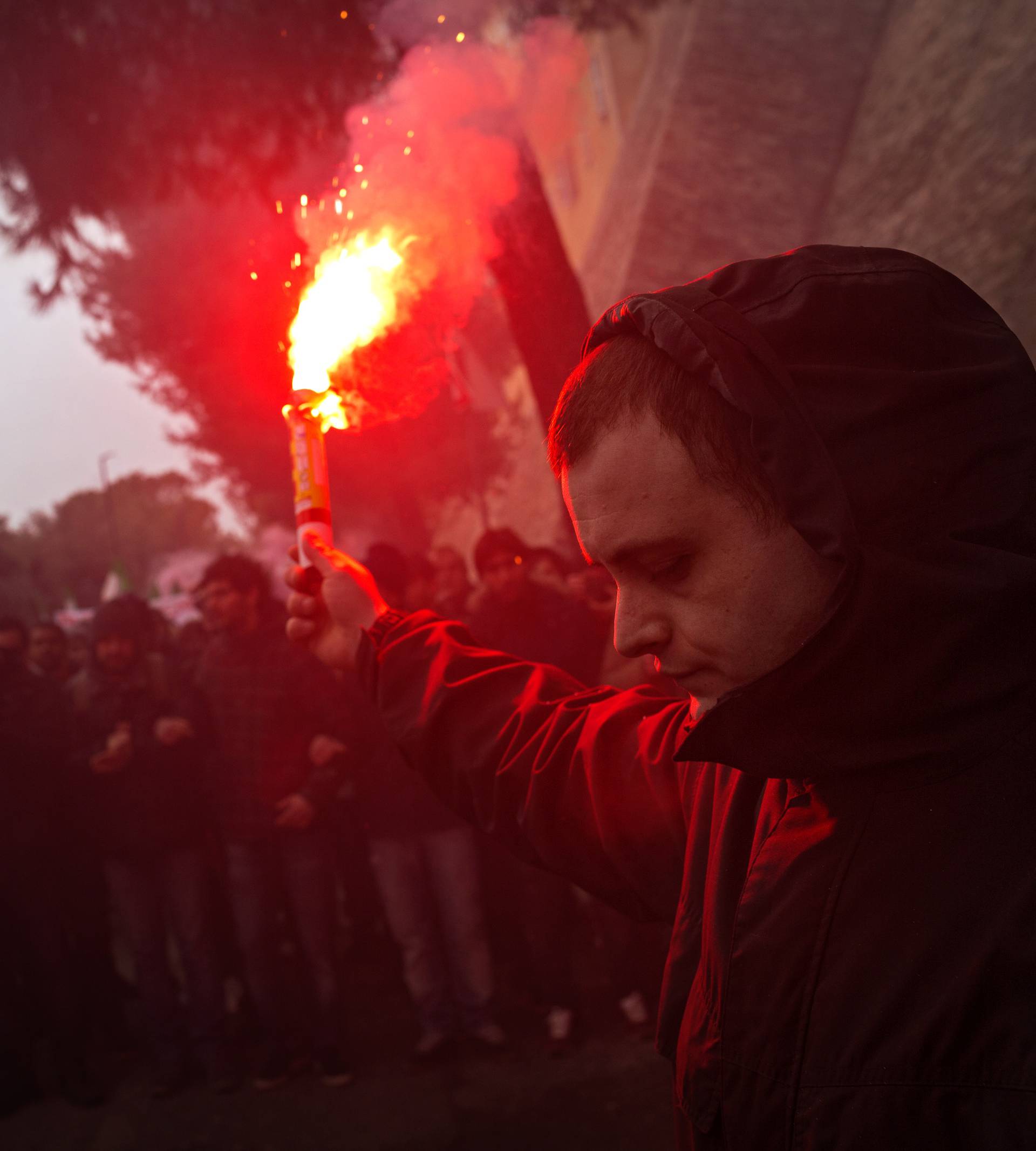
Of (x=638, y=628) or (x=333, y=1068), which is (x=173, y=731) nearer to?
(x=333, y=1068)

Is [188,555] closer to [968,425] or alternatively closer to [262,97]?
[262,97]

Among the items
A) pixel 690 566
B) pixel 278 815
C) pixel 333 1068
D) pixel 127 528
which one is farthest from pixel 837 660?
pixel 127 528

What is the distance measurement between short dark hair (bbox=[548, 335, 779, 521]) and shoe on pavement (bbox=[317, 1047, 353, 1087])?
3728 millimetres

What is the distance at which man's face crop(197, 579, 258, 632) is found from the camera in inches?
177

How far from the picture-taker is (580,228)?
1329 inches

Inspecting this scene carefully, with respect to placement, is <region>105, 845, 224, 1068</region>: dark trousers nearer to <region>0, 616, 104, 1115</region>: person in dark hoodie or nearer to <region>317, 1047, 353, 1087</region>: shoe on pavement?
<region>0, 616, 104, 1115</region>: person in dark hoodie

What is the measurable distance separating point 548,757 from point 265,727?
3.03 meters

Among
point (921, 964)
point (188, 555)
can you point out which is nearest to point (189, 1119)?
point (921, 964)

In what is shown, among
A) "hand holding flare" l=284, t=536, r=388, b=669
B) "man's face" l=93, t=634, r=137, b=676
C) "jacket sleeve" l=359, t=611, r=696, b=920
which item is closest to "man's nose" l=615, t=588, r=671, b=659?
"jacket sleeve" l=359, t=611, r=696, b=920

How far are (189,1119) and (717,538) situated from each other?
4088 mm

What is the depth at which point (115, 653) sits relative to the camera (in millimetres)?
4688

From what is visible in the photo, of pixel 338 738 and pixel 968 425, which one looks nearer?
pixel 968 425

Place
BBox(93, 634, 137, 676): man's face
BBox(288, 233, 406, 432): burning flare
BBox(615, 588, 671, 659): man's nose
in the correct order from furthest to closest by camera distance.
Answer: BBox(93, 634, 137, 676): man's face → BBox(288, 233, 406, 432): burning flare → BBox(615, 588, 671, 659): man's nose

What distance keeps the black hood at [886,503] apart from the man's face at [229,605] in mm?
Result: 3691
